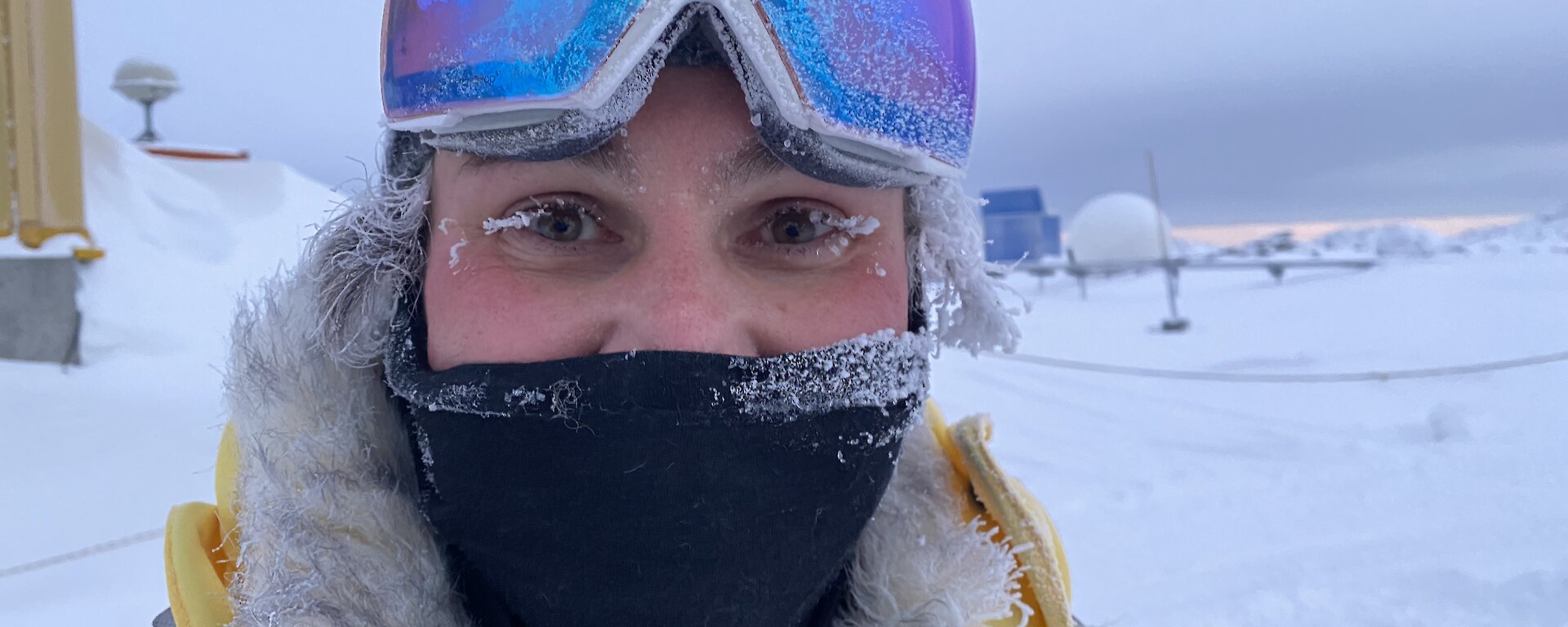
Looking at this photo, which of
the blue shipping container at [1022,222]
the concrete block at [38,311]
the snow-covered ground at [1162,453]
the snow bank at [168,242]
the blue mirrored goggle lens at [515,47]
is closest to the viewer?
the blue mirrored goggle lens at [515,47]

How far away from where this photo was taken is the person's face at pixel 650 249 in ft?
3.32

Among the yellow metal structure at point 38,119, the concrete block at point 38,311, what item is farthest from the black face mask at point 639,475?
the concrete block at point 38,311

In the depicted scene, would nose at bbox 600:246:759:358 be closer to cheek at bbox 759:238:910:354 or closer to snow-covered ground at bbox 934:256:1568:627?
cheek at bbox 759:238:910:354

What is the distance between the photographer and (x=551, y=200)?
1.06m

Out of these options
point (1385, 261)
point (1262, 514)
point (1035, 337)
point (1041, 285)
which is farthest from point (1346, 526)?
point (1041, 285)

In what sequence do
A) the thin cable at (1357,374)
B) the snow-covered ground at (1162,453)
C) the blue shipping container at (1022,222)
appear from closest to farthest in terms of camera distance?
the snow-covered ground at (1162,453)
the thin cable at (1357,374)
the blue shipping container at (1022,222)

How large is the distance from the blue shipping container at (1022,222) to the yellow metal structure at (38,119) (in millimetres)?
23386

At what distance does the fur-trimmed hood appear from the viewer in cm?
101

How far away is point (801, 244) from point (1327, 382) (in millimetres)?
7544

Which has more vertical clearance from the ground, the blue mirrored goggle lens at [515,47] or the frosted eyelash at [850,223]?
the blue mirrored goggle lens at [515,47]

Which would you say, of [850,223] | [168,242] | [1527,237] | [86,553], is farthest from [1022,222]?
[850,223]

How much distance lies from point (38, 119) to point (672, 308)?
5.38 m

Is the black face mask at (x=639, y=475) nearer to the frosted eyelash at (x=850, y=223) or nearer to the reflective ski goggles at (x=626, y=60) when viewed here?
the frosted eyelash at (x=850, y=223)

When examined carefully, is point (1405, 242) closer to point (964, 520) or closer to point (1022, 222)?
point (1022, 222)
